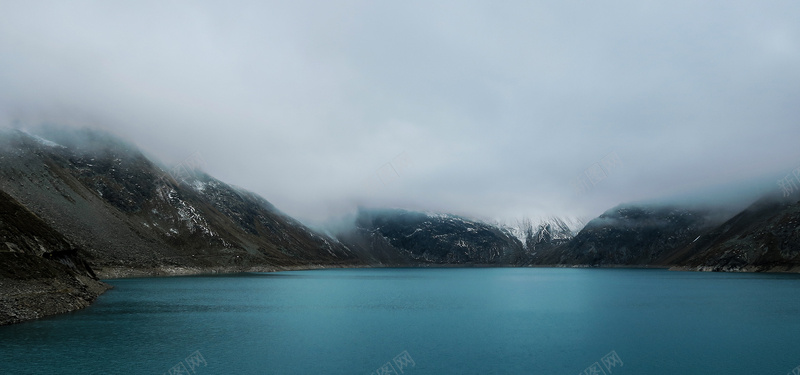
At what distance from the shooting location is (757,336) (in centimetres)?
5422

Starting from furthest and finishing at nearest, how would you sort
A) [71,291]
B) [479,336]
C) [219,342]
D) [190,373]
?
[71,291], [479,336], [219,342], [190,373]

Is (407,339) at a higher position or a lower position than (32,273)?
lower

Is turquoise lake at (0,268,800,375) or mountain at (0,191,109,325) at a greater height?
mountain at (0,191,109,325)

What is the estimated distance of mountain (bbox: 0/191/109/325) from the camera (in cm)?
6019

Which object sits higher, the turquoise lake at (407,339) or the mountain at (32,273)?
the mountain at (32,273)

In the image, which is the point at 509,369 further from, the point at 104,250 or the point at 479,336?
the point at 104,250

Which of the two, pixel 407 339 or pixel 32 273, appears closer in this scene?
pixel 407 339

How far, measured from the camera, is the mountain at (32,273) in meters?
60.2

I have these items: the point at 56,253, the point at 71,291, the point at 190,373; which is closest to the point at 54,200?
the point at 56,253

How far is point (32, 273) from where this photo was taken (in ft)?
219

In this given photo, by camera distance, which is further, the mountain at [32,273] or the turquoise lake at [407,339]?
the mountain at [32,273]

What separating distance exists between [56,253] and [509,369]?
91.0 metres

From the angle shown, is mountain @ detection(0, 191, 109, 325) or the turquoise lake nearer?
the turquoise lake

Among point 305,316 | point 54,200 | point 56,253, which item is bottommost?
point 305,316
